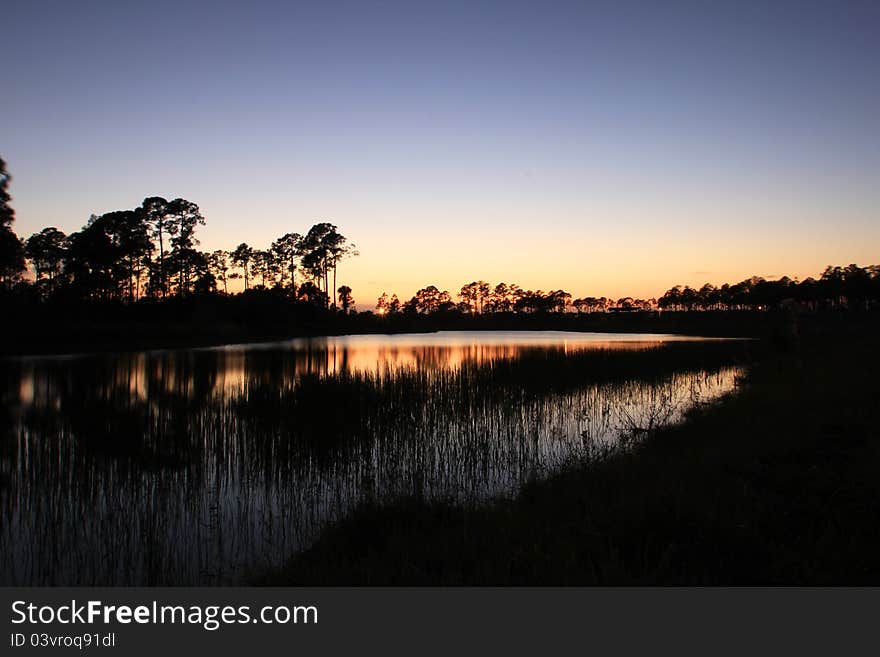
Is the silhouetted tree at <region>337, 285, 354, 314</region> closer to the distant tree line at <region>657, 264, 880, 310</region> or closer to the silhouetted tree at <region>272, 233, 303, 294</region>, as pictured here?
the silhouetted tree at <region>272, 233, 303, 294</region>

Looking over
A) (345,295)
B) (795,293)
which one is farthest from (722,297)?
(345,295)

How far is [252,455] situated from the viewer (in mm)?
10219

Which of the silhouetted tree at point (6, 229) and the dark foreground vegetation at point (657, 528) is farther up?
the silhouetted tree at point (6, 229)

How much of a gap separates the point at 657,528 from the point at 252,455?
7938mm

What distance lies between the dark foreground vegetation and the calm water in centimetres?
122

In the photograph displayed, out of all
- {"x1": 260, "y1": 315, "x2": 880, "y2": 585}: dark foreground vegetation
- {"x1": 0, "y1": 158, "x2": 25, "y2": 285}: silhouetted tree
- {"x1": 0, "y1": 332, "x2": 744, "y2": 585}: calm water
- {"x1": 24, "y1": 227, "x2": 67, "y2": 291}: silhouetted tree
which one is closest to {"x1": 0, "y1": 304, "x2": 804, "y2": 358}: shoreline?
{"x1": 0, "y1": 158, "x2": 25, "y2": 285}: silhouetted tree

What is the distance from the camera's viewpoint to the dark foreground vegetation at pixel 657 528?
14.7 feet

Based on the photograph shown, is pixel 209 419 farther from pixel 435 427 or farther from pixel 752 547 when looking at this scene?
pixel 752 547

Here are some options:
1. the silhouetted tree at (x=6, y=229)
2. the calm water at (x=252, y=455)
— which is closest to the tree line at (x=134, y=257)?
the silhouetted tree at (x=6, y=229)

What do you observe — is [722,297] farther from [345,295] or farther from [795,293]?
[345,295]

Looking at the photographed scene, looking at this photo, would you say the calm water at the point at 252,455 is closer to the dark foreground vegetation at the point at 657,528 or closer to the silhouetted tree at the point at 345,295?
the dark foreground vegetation at the point at 657,528

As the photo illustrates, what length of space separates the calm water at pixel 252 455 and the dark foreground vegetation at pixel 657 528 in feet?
4.00
